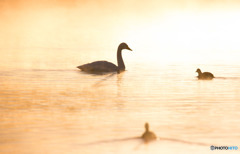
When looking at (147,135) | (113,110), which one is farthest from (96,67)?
(147,135)

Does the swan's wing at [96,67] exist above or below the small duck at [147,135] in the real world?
above

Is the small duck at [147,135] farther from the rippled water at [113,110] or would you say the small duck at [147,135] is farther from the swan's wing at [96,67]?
the swan's wing at [96,67]

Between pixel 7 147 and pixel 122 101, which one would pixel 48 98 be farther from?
pixel 7 147

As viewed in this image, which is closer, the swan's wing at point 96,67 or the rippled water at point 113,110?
the rippled water at point 113,110

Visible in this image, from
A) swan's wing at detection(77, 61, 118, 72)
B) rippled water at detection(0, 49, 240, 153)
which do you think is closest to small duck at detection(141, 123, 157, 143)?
rippled water at detection(0, 49, 240, 153)

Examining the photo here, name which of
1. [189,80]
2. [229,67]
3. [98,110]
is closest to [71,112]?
[98,110]

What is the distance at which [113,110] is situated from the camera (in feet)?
53.7

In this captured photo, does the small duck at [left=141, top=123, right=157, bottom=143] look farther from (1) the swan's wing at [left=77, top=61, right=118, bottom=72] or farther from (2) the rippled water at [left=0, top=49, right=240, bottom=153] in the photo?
(1) the swan's wing at [left=77, top=61, right=118, bottom=72]

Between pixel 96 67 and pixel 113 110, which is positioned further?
pixel 96 67

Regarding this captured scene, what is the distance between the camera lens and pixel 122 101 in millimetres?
17984

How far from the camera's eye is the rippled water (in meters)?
12.6

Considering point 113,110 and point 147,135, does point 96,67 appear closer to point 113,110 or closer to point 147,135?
point 113,110

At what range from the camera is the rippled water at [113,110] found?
41.5 feet

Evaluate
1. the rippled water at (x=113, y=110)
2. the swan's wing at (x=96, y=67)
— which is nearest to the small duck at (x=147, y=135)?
the rippled water at (x=113, y=110)
